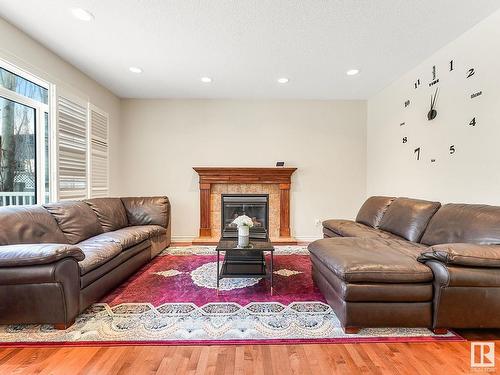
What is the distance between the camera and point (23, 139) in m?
2.96

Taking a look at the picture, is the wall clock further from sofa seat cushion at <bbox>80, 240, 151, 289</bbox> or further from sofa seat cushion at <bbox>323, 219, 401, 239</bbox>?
sofa seat cushion at <bbox>80, 240, 151, 289</bbox>

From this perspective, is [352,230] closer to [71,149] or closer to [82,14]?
[82,14]

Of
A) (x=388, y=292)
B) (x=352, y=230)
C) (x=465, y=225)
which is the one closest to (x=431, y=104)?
(x=465, y=225)

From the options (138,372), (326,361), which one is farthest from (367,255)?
(138,372)

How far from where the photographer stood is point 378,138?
4.50m

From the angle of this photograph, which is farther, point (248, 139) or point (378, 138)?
point (248, 139)

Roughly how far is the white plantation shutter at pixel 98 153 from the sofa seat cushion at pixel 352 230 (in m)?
3.64

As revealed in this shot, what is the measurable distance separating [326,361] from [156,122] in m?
4.55

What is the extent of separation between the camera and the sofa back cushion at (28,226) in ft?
7.13

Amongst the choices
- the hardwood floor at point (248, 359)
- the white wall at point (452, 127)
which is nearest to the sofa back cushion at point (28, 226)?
the hardwood floor at point (248, 359)

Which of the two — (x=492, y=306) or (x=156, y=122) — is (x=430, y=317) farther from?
(x=156, y=122)

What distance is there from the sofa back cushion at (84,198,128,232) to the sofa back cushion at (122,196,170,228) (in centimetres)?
12

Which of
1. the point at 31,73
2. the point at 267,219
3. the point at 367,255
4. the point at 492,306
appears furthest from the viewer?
the point at 267,219

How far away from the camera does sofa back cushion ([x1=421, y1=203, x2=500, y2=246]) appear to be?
2.10 metres
